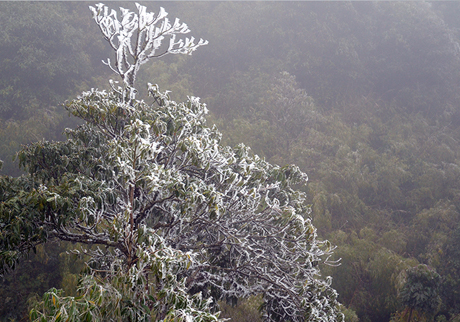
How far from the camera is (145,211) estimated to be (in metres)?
4.29

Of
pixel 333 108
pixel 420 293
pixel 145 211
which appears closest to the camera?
pixel 145 211

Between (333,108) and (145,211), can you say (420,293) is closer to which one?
(145,211)

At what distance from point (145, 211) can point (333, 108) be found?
13464mm

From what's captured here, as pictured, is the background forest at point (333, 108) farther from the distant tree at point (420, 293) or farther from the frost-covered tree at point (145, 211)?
the frost-covered tree at point (145, 211)

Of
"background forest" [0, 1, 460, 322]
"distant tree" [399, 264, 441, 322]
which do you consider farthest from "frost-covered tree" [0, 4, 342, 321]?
"distant tree" [399, 264, 441, 322]

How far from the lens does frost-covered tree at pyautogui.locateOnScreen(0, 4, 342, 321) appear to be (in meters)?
2.66

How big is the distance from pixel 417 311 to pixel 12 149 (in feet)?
41.4

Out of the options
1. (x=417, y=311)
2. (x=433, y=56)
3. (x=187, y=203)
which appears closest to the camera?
(x=187, y=203)

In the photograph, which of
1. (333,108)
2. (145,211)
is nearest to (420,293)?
(145,211)

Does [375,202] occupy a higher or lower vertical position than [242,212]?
lower

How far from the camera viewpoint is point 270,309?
15.8 feet

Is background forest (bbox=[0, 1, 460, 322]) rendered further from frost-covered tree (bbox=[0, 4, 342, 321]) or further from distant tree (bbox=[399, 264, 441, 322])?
frost-covered tree (bbox=[0, 4, 342, 321])

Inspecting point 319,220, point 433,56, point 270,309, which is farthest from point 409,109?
point 270,309

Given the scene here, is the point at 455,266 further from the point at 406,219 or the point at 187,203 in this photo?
the point at 187,203
